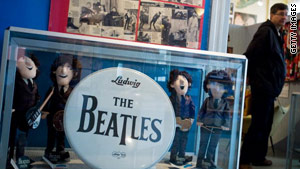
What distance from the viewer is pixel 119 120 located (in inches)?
47.6

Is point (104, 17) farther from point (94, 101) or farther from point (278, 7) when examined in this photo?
point (278, 7)

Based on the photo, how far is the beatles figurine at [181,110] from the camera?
51.3 inches

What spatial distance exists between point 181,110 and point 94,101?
1.12 feet

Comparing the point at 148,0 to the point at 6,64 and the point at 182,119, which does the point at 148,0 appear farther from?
the point at 6,64

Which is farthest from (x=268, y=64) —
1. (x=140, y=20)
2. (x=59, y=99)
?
(x=59, y=99)

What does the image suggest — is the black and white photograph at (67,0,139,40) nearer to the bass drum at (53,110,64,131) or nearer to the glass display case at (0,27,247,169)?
the glass display case at (0,27,247,169)

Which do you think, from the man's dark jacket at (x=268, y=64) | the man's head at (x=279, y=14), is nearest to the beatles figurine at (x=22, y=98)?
the man's dark jacket at (x=268, y=64)

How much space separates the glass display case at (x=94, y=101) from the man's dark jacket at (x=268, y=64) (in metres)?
1.20

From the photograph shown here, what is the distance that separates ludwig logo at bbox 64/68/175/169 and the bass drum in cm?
3

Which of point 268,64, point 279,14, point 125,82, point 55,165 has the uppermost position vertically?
point 279,14

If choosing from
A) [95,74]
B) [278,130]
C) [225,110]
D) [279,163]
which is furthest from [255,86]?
[95,74]

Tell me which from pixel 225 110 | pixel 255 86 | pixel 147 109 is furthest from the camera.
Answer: pixel 255 86

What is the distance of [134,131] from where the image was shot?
122cm

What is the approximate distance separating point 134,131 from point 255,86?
4.82 feet
